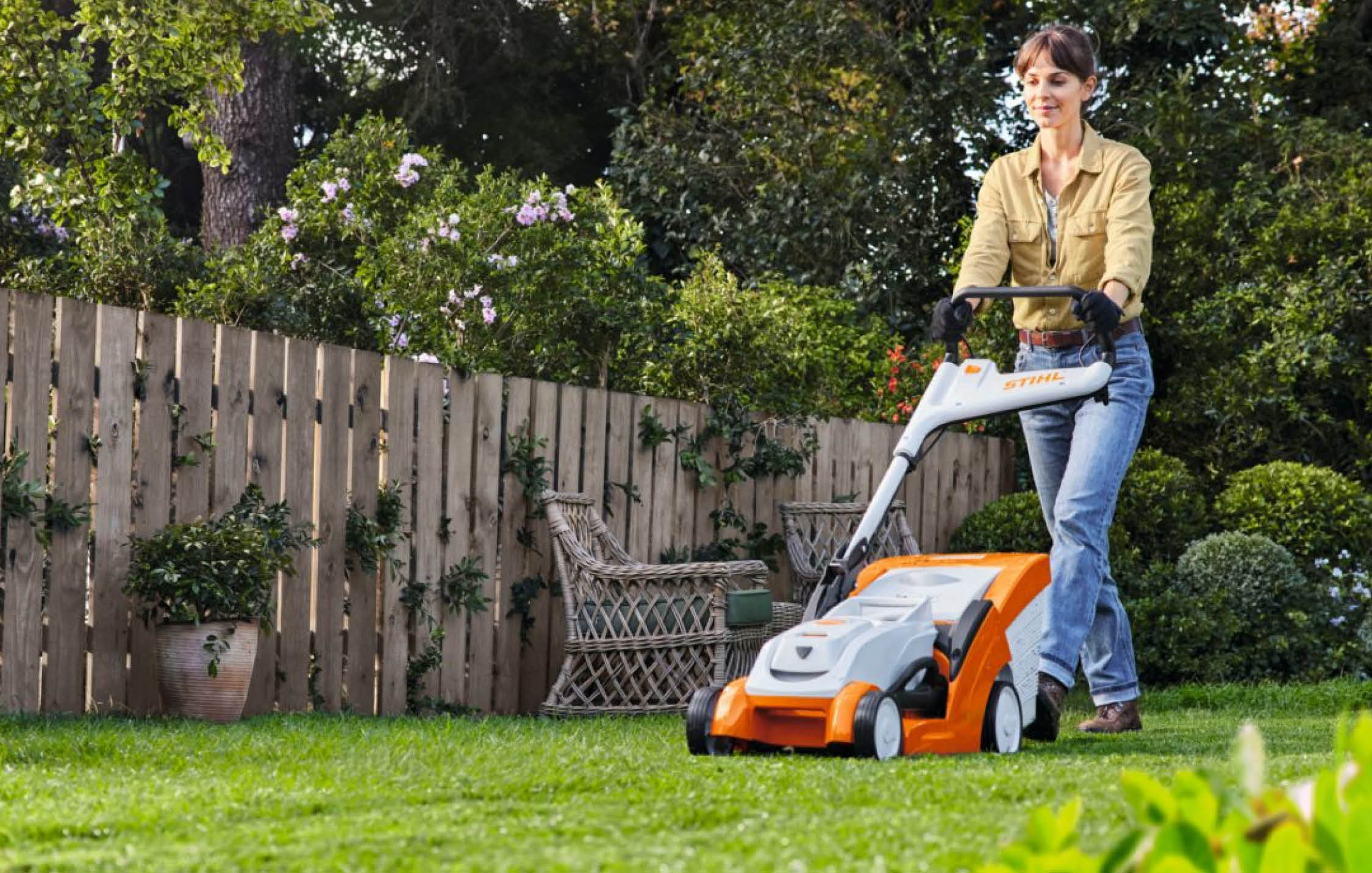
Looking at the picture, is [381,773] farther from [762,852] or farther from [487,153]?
[487,153]

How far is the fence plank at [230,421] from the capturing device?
4.91 metres

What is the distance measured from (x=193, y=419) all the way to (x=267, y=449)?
300mm

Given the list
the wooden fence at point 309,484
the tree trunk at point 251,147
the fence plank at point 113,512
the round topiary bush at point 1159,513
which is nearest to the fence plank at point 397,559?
the wooden fence at point 309,484

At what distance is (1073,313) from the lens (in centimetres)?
441

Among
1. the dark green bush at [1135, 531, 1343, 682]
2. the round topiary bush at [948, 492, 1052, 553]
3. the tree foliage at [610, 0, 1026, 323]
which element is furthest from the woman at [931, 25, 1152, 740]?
the tree foliage at [610, 0, 1026, 323]

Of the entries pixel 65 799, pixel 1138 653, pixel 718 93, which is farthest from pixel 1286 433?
pixel 65 799

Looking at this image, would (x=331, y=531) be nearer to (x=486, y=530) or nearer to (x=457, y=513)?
(x=457, y=513)

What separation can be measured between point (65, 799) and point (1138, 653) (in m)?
5.76

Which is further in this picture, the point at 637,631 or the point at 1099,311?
the point at 637,631

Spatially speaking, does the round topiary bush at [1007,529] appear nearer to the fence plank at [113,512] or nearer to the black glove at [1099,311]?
the black glove at [1099,311]

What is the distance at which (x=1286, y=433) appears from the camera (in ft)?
31.1

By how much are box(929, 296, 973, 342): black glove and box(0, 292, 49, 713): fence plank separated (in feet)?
8.18

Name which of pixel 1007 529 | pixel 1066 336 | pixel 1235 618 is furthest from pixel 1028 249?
pixel 1007 529

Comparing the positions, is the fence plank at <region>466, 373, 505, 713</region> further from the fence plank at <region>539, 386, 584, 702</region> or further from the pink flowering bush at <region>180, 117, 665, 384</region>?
the pink flowering bush at <region>180, 117, 665, 384</region>
